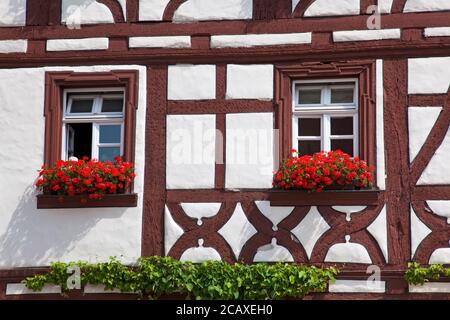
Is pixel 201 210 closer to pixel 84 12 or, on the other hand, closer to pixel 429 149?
pixel 429 149

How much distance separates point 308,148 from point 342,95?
72 centimetres

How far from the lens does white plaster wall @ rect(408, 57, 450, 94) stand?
33.9 ft

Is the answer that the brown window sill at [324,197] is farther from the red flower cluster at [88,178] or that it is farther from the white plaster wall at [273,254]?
the red flower cluster at [88,178]

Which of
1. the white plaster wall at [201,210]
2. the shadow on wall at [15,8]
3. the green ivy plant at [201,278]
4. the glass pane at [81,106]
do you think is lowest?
the green ivy plant at [201,278]

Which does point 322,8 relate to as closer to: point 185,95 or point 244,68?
point 244,68

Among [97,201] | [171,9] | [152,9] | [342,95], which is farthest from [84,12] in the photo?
[342,95]

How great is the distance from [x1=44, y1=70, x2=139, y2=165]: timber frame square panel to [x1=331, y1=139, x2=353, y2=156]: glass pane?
228cm

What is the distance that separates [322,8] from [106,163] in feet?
9.88

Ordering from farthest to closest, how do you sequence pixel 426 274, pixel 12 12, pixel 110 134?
1. pixel 12 12
2. pixel 110 134
3. pixel 426 274

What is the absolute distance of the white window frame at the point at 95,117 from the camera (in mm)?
10984

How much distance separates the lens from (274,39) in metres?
10.7

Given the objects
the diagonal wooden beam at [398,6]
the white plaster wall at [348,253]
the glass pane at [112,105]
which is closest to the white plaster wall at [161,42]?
the glass pane at [112,105]

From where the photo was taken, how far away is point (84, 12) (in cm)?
1116
